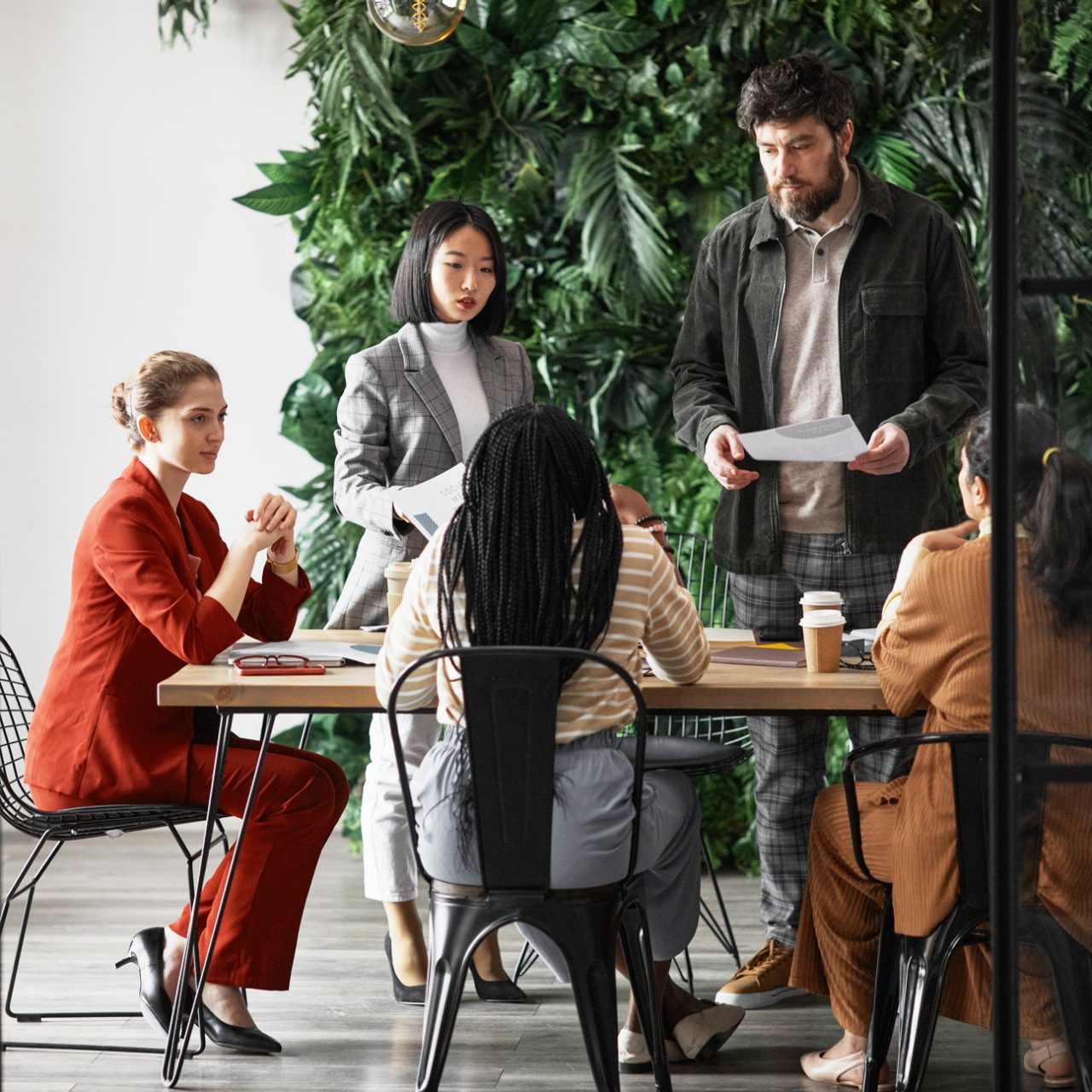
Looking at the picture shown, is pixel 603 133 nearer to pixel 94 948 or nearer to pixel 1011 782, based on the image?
pixel 94 948

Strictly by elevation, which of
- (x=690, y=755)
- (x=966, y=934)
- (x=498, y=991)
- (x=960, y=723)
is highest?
(x=960, y=723)

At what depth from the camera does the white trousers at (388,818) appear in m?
3.21

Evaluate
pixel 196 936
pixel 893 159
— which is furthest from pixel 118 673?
pixel 893 159

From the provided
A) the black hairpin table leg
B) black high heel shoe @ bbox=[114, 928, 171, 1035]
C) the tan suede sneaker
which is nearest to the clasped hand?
the black hairpin table leg

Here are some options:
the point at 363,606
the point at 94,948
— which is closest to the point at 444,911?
the point at 363,606

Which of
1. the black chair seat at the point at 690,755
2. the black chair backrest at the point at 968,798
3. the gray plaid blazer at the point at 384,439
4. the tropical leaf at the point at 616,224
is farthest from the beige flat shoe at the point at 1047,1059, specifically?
the tropical leaf at the point at 616,224

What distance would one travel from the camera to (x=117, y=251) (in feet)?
15.7

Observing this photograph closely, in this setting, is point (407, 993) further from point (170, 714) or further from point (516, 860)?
point (516, 860)

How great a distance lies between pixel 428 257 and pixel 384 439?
0.44 meters

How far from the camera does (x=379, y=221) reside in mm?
4629

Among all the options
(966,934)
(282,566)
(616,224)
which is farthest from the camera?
(616,224)

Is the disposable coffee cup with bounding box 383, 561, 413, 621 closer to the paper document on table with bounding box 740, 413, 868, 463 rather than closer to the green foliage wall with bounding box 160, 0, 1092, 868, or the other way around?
the paper document on table with bounding box 740, 413, 868, 463

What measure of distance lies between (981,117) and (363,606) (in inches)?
97.9

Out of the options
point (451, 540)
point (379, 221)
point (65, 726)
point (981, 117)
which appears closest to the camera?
point (451, 540)
